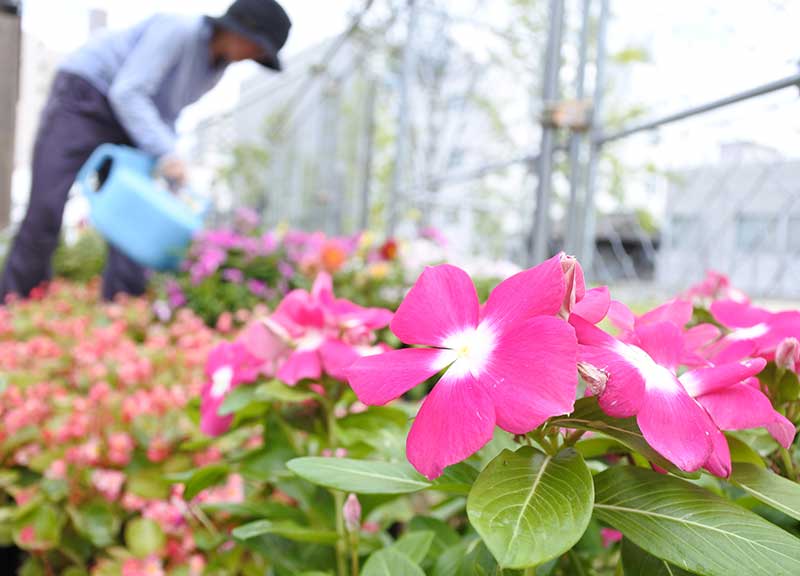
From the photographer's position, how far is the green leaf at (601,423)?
34cm

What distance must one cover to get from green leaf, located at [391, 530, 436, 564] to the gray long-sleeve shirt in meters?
2.36

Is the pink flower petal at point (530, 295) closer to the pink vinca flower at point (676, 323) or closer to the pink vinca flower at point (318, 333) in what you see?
the pink vinca flower at point (676, 323)

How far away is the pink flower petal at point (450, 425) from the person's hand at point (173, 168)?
252 centimetres

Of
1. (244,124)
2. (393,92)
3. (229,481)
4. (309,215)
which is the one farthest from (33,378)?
(244,124)

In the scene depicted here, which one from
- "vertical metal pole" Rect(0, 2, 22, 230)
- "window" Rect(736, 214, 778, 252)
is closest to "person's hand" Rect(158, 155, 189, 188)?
"vertical metal pole" Rect(0, 2, 22, 230)

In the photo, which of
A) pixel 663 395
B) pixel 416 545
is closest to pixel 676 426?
pixel 663 395

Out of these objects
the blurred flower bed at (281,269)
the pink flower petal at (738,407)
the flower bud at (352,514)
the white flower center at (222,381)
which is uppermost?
the pink flower petal at (738,407)

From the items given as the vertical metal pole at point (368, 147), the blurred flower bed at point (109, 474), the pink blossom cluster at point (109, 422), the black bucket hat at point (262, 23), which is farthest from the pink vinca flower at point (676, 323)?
the vertical metal pole at point (368, 147)

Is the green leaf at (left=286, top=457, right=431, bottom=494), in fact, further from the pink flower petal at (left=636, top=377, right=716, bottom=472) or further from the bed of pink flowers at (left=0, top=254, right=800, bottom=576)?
the pink flower petal at (left=636, top=377, right=716, bottom=472)

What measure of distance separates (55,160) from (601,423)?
2857 mm

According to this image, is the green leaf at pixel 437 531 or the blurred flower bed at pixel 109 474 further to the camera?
the blurred flower bed at pixel 109 474

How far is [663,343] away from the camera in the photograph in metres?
0.37

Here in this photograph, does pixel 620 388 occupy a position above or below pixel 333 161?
above

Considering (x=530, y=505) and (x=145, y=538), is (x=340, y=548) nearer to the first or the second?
(x=530, y=505)
